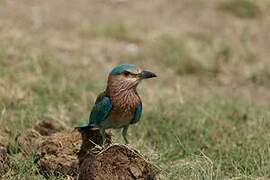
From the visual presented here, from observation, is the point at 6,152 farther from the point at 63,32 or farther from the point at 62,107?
the point at 63,32

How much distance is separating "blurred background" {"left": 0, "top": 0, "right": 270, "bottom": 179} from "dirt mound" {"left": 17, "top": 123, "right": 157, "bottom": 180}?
15cm

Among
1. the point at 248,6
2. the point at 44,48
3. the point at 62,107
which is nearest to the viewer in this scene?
the point at 62,107

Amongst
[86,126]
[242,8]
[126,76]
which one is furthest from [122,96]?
[242,8]

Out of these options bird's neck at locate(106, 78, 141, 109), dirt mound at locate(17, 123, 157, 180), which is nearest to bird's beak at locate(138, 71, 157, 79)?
bird's neck at locate(106, 78, 141, 109)

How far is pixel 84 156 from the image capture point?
5.07 metres

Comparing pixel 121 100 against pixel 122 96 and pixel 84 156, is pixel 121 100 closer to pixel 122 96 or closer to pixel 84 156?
pixel 122 96

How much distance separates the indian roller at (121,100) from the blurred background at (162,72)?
0.49 m

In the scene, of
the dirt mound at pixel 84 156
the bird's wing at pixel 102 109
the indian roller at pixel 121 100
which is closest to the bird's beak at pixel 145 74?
the indian roller at pixel 121 100

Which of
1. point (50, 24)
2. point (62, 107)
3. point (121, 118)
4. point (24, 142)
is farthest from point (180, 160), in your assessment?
point (50, 24)

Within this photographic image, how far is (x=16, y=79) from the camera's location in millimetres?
7219

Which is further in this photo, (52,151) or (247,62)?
(247,62)

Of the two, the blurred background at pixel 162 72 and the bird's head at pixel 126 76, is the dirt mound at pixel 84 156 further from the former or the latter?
the bird's head at pixel 126 76

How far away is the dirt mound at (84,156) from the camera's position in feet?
15.2

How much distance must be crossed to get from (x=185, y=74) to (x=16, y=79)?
215 centimetres
